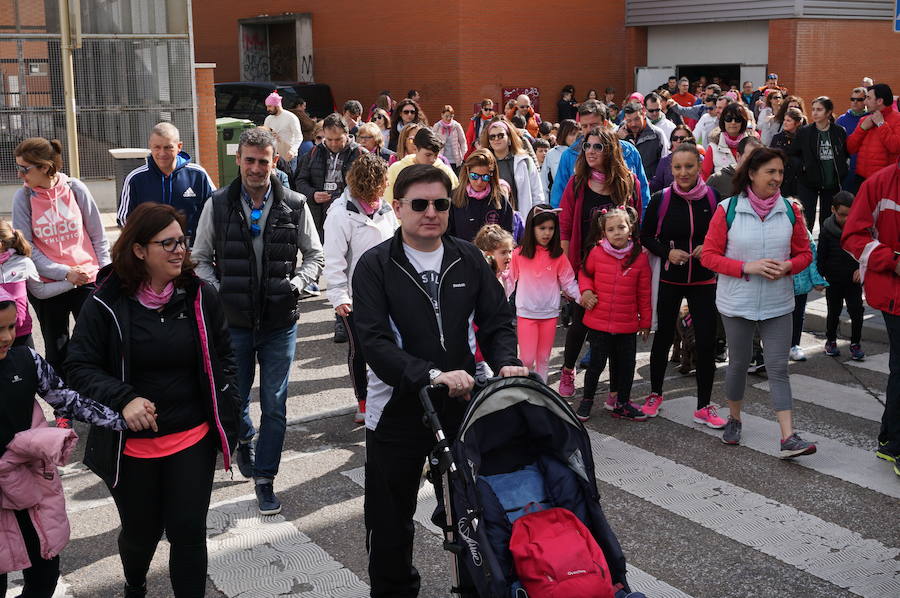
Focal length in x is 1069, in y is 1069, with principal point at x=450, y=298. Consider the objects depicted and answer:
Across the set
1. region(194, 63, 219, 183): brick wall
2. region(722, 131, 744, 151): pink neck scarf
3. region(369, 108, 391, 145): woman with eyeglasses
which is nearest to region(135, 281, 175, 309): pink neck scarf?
region(722, 131, 744, 151): pink neck scarf

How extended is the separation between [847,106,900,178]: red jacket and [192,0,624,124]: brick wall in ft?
55.7

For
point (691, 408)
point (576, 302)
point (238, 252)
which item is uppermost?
point (238, 252)

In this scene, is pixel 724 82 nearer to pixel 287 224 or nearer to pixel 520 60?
pixel 520 60

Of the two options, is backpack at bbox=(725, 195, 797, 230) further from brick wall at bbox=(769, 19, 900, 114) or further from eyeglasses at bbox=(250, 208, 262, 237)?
brick wall at bbox=(769, 19, 900, 114)

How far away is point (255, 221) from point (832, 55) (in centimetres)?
2683

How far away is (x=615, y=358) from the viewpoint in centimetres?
847

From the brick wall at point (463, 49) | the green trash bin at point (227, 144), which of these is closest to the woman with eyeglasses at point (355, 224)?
the green trash bin at point (227, 144)

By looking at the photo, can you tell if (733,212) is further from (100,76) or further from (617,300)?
(100,76)

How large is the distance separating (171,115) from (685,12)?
1789cm

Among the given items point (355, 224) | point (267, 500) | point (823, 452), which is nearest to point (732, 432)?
point (823, 452)

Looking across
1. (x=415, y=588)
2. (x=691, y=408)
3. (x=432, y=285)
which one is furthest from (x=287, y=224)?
(x=691, y=408)

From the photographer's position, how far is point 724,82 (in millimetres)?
31141

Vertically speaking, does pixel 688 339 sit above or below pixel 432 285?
below

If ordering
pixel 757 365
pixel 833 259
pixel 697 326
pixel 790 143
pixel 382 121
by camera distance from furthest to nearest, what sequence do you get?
1. pixel 382 121
2. pixel 790 143
3. pixel 833 259
4. pixel 757 365
5. pixel 697 326
